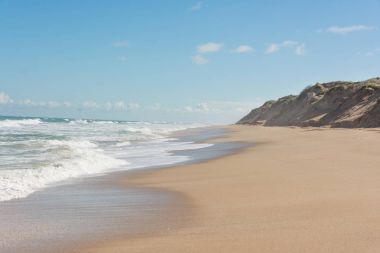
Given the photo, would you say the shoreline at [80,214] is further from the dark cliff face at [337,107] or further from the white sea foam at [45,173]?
the dark cliff face at [337,107]

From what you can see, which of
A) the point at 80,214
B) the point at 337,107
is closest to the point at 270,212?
the point at 80,214

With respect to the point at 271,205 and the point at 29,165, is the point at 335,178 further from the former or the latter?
the point at 29,165

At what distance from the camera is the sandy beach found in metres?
4.98

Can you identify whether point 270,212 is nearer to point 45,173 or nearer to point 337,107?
point 45,173

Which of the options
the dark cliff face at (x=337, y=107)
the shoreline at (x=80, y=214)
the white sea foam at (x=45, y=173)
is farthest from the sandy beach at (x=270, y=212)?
the dark cliff face at (x=337, y=107)

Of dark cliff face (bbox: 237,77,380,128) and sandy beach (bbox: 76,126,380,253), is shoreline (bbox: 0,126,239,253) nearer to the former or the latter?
sandy beach (bbox: 76,126,380,253)

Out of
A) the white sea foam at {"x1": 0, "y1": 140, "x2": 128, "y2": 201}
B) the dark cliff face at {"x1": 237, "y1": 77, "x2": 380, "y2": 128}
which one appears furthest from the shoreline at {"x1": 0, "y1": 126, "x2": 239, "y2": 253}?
the dark cliff face at {"x1": 237, "y1": 77, "x2": 380, "y2": 128}

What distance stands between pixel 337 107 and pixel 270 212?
4311 cm

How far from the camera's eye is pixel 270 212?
6.56 m

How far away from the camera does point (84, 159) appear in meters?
15.3

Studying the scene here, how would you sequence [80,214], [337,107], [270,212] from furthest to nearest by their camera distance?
[337,107], [80,214], [270,212]

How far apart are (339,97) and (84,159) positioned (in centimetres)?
4184

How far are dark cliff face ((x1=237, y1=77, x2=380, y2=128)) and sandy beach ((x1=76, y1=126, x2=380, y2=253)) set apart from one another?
2611 cm

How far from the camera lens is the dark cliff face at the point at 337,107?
123ft
